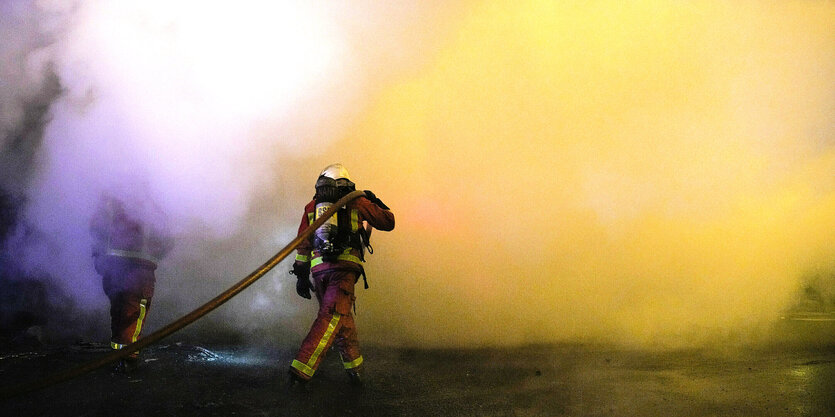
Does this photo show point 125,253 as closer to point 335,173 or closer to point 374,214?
point 335,173

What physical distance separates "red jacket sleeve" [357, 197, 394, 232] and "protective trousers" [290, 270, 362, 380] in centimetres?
40

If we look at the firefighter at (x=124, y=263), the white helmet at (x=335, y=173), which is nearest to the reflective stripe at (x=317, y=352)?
the white helmet at (x=335, y=173)

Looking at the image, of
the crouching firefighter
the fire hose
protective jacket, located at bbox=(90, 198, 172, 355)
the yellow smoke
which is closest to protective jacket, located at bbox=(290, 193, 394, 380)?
the crouching firefighter

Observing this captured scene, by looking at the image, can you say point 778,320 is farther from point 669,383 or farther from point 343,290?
point 343,290

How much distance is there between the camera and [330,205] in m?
4.04

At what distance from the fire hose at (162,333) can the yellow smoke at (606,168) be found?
2.58 meters

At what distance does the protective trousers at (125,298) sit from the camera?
160 inches

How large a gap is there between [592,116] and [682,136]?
50.5 inches

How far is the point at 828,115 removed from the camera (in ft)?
26.7

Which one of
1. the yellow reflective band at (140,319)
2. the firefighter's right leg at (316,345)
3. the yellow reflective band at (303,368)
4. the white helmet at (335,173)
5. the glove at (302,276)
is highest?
the white helmet at (335,173)

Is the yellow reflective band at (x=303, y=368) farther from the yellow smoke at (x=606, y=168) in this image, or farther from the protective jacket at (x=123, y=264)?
the yellow smoke at (x=606, y=168)

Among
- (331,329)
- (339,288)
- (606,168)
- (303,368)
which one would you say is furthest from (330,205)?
(606,168)

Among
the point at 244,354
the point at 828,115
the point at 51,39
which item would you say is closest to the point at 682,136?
the point at 828,115

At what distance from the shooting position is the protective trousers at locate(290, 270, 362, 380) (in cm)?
366
